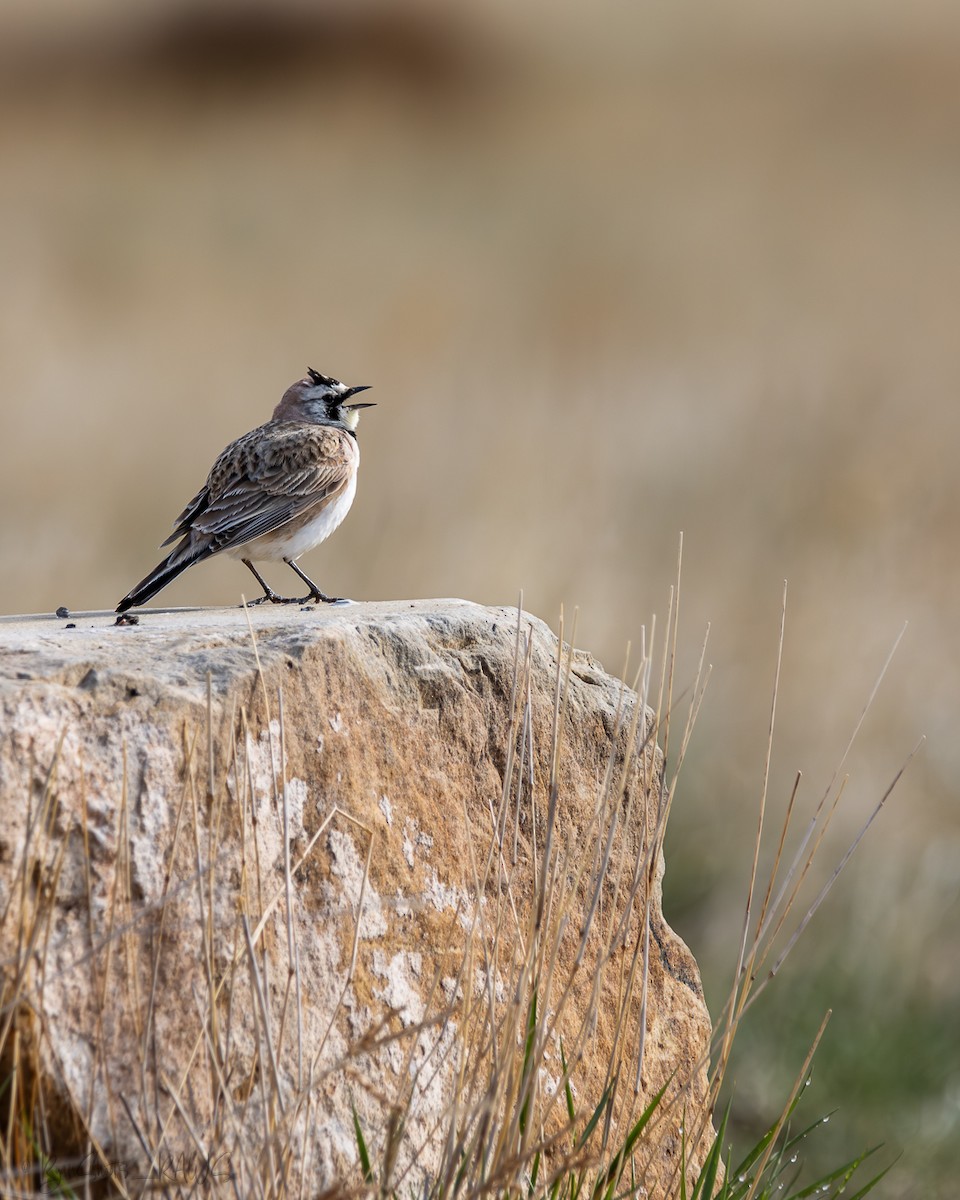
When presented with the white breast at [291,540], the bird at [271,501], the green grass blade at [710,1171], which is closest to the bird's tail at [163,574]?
the bird at [271,501]

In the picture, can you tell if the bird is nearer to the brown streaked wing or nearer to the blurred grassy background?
the brown streaked wing

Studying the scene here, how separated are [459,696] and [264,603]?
1.41 metres

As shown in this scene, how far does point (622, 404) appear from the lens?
41.9 ft

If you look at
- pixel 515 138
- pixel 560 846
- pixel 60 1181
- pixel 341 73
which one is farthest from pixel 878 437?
pixel 341 73

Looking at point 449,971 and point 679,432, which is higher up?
point 679,432

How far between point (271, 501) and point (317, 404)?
104 cm

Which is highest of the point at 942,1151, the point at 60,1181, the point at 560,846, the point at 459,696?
the point at 459,696

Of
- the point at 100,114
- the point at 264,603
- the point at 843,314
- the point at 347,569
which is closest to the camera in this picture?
the point at 264,603

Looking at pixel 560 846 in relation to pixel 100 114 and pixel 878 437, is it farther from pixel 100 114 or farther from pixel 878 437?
pixel 100 114

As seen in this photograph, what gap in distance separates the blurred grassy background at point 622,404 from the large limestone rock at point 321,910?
4.02 metres

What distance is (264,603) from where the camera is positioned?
4711 millimetres

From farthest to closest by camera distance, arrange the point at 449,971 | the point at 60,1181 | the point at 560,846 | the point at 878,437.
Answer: the point at 878,437 → the point at 560,846 → the point at 449,971 → the point at 60,1181

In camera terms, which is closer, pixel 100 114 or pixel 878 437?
pixel 878 437

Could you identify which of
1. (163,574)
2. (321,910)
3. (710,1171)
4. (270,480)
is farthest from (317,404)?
(710,1171)
